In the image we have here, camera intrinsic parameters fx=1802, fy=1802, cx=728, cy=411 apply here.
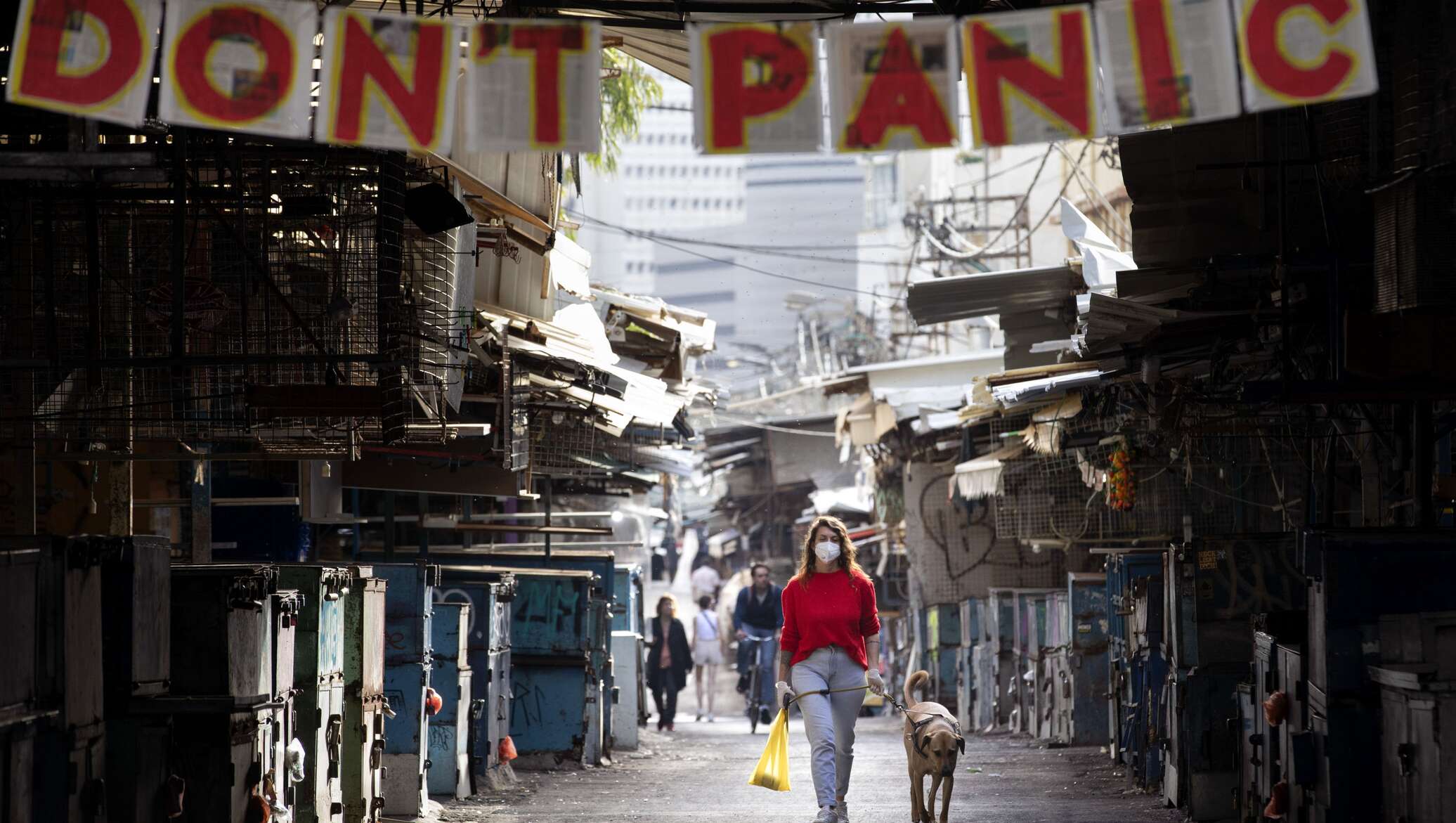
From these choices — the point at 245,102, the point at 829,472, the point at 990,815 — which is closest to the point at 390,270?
the point at 245,102

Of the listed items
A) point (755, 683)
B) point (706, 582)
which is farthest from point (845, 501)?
point (755, 683)

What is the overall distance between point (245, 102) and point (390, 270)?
2433 mm

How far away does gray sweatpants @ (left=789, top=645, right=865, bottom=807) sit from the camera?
35.4 feet

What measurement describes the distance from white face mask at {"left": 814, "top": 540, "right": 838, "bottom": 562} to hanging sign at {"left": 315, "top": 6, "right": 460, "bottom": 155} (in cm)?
430

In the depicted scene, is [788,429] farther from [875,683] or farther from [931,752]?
[931,752]

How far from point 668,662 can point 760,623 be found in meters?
1.58

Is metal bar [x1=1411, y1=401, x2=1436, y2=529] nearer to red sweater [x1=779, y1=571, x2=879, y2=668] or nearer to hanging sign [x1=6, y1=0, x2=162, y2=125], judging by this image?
red sweater [x1=779, y1=571, x2=879, y2=668]

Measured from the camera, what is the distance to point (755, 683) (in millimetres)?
24469

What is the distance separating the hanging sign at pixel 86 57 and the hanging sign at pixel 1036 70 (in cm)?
347

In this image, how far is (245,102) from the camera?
24.8 ft

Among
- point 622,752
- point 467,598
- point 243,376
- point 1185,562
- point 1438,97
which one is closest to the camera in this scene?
point 1438,97

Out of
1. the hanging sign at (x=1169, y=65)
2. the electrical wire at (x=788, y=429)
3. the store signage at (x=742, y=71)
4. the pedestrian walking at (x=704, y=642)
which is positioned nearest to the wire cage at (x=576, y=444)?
the store signage at (x=742, y=71)

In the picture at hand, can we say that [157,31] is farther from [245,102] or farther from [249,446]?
[249,446]

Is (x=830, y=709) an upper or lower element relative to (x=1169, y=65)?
lower
